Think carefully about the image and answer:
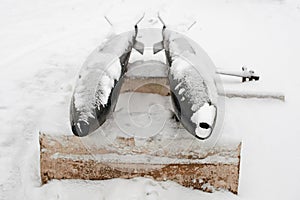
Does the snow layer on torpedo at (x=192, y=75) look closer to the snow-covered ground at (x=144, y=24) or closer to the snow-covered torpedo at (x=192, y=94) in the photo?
the snow-covered torpedo at (x=192, y=94)

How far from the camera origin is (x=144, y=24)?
23.8 ft

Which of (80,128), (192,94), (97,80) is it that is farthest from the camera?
(97,80)

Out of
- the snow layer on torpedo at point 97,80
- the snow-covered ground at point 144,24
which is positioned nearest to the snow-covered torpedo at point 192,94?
the snow-covered ground at point 144,24

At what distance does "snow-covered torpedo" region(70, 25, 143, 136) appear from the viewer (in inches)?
114

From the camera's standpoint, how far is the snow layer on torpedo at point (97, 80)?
117 inches

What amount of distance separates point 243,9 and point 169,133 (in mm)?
5777

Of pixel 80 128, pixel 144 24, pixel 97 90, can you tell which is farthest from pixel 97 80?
pixel 144 24

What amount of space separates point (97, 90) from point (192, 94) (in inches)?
25.9

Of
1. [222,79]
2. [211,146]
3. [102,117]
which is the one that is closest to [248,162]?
[211,146]

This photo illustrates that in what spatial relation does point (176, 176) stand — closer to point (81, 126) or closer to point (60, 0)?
point (81, 126)

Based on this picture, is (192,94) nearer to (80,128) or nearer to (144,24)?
(80,128)

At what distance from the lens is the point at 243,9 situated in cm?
824

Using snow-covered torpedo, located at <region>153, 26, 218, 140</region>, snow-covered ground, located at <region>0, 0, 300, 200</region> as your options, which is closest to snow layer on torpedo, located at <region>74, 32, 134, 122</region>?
snow-covered ground, located at <region>0, 0, 300, 200</region>

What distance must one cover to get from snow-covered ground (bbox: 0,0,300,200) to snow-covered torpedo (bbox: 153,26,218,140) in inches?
13.0
